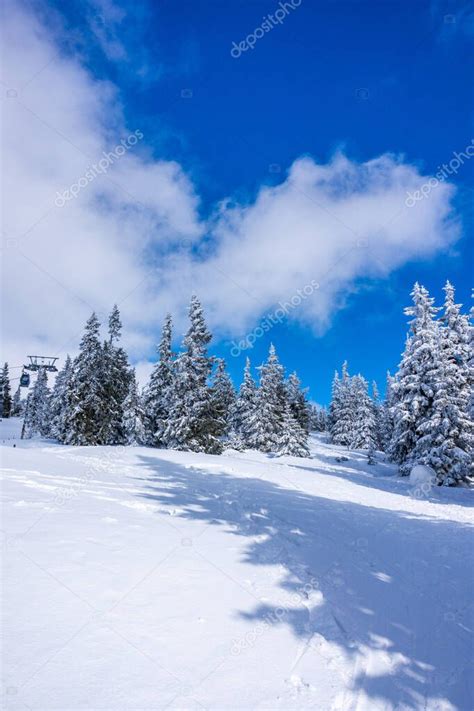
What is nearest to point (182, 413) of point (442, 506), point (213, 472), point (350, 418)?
point (213, 472)

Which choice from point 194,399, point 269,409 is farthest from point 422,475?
point 269,409

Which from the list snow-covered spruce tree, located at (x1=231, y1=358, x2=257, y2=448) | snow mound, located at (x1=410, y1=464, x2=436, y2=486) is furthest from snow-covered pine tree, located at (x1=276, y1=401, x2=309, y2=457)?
snow mound, located at (x1=410, y1=464, x2=436, y2=486)

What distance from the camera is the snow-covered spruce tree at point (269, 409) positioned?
44000 millimetres

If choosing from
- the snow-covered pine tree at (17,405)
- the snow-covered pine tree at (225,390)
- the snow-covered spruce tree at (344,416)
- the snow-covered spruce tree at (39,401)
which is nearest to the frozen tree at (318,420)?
the snow-covered spruce tree at (344,416)

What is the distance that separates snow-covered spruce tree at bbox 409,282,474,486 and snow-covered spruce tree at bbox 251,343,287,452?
60.3 ft

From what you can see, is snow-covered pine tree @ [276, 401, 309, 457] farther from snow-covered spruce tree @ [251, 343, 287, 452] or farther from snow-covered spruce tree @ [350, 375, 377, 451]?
snow-covered spruce tree @ [350, 375, 377, 451]

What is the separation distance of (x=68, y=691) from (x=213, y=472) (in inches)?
552

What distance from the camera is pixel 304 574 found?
6359mm

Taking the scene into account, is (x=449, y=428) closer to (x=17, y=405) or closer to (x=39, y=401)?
(x=39, y=401)

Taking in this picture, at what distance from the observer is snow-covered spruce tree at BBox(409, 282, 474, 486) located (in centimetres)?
2508

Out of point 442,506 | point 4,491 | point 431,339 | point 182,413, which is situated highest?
point 431,339

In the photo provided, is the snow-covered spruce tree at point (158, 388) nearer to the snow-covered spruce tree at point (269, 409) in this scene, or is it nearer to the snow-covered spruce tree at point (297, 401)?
the snow-covered spruce tree at point (269, 409)

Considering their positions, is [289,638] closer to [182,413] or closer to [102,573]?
[102,573]

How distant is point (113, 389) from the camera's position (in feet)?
131
